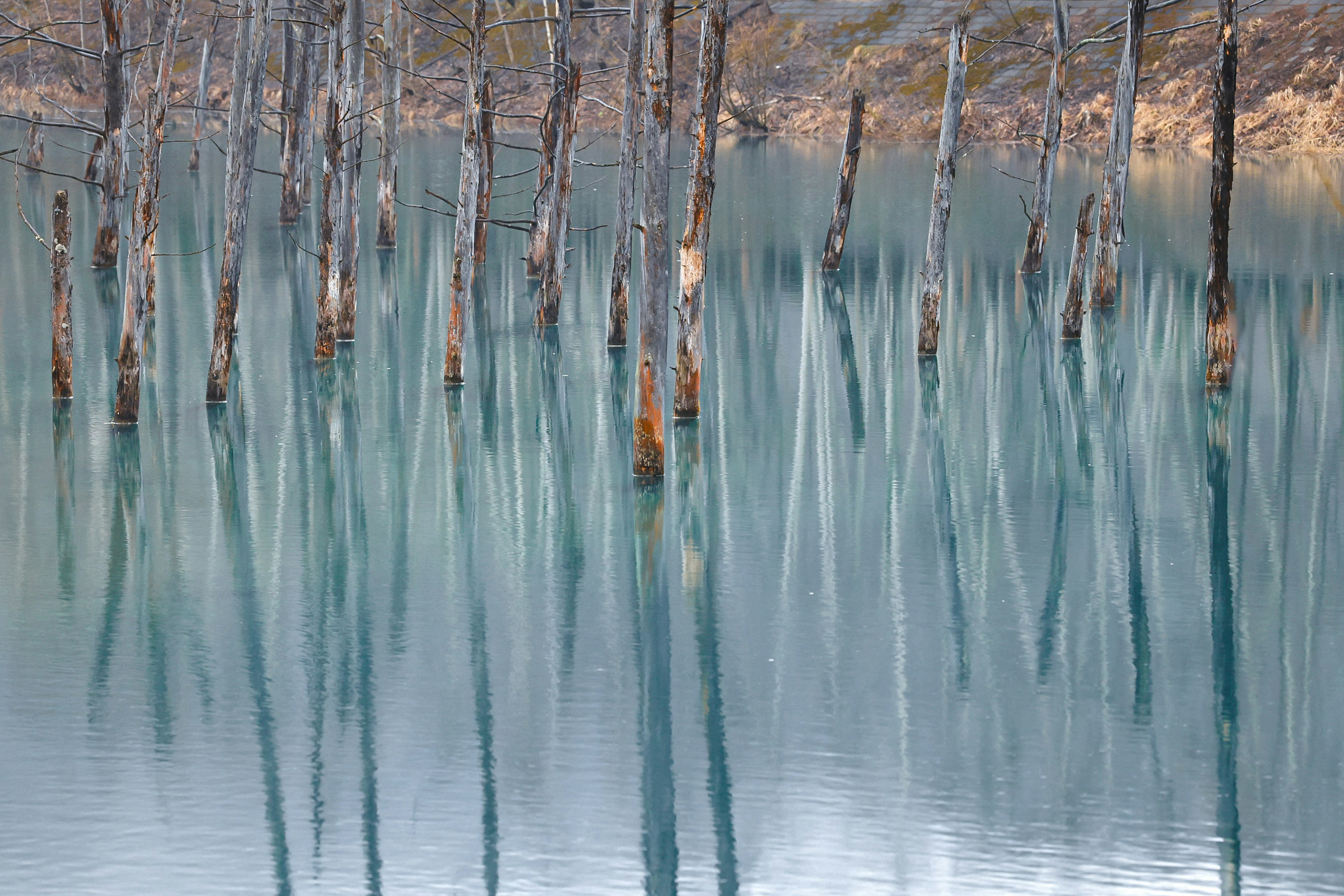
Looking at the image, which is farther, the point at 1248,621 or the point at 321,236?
the point at 321,236

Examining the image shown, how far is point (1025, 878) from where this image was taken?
7.81 m

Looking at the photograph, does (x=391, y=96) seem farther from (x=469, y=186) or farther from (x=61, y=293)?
(x=61, y=293)

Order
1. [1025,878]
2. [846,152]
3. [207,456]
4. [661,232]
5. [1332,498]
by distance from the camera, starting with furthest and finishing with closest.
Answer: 1. [846,152]
2. [207,456]
3. [1332,498]
4. [661,232]
5. [1025,878]

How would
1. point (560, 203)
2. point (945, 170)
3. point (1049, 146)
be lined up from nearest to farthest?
point (945, 170) → point (560, 203) → point (1049, 146)

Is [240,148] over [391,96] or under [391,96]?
under

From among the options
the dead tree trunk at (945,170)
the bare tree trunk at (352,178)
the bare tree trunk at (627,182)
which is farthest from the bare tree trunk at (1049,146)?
the bare tree trunk at (352,178)

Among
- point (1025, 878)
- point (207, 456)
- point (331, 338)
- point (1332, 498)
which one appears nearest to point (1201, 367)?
point (1332, 498)

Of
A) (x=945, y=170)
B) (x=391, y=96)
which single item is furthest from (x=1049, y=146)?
(x=391, y=96)

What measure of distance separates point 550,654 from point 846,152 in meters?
19.7

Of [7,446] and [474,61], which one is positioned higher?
[474,61]

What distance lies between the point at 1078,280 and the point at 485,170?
10194mm

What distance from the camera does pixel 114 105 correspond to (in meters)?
19.9

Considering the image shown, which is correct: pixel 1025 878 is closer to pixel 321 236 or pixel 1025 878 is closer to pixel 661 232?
pixel 661 232

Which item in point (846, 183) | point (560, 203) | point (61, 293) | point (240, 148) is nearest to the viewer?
point (240, 148)
